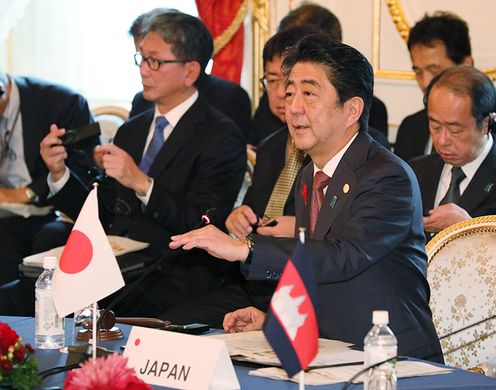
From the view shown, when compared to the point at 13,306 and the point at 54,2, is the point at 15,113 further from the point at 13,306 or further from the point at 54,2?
the point at 54,2

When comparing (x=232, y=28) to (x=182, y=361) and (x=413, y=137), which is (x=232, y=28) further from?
(x=182, y=361)

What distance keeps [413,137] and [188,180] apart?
3.21ft

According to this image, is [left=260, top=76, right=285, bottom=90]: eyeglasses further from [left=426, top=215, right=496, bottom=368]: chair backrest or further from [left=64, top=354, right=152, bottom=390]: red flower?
[left=64, top=354, right=152, bottom=390]: red flower

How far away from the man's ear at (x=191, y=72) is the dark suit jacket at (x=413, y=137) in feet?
2.96

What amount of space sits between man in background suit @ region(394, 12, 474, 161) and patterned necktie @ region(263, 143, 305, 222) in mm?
723

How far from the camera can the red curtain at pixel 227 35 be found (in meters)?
5.98

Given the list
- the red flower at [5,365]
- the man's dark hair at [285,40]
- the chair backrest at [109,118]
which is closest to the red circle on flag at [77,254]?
the red flower at [5,365]

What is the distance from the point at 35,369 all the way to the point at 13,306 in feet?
7.75

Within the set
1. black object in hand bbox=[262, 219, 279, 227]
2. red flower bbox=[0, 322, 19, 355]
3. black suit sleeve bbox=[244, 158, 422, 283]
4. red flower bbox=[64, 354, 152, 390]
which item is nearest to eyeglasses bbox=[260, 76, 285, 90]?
black object in hand bbox=[262, 219, 279, 227]

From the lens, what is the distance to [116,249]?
3.89 m

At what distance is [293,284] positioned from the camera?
1.77 metres

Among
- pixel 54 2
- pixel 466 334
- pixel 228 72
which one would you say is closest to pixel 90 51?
pixel 54 2

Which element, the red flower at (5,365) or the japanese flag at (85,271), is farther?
the japanese flag at (85,271)

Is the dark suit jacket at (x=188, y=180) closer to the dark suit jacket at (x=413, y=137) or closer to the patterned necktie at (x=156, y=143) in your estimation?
the patterned necktie at (x=156, y=143)
